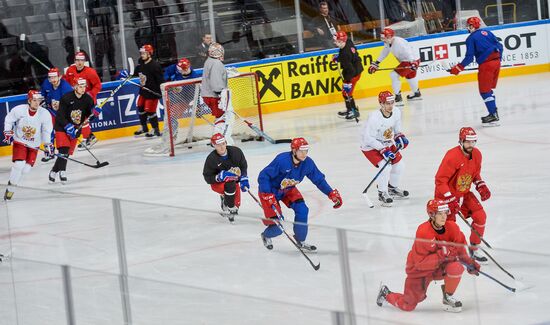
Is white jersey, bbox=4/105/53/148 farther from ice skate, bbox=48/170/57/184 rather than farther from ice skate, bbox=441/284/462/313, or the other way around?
ice skate, bbox=441/284/462/313

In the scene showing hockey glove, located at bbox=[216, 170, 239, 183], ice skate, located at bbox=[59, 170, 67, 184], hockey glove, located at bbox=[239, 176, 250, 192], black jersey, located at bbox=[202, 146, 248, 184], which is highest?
black jersey, located at bbox=[202, 146, 248, 184]

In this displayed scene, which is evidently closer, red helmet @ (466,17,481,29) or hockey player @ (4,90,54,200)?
hockey player @ (4,90,54,200)

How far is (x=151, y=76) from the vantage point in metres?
15.2

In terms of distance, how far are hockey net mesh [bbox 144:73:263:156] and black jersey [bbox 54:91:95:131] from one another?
151cm

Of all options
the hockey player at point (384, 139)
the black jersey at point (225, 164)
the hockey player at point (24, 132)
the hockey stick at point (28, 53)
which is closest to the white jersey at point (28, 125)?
the hockey player at point (24, 132)

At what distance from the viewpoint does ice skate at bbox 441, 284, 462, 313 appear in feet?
15.9

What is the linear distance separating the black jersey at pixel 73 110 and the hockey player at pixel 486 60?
4.72m

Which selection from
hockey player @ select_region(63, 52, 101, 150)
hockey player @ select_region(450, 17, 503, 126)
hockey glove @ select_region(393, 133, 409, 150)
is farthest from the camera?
hockey player @ select_region(63, 52, 101, 150)

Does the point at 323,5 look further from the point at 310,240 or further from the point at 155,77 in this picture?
the point at 310,240

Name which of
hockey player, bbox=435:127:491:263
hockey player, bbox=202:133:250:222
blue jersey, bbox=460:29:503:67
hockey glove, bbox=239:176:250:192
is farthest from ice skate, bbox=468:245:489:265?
blue jersey, bbox=460:29:503:67

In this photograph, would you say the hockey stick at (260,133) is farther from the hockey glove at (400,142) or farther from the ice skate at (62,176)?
the hockey glove at (400,142)

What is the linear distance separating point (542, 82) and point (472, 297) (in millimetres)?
13505

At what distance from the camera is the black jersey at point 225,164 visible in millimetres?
9258

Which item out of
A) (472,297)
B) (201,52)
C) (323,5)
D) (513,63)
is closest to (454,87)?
(513,63)
